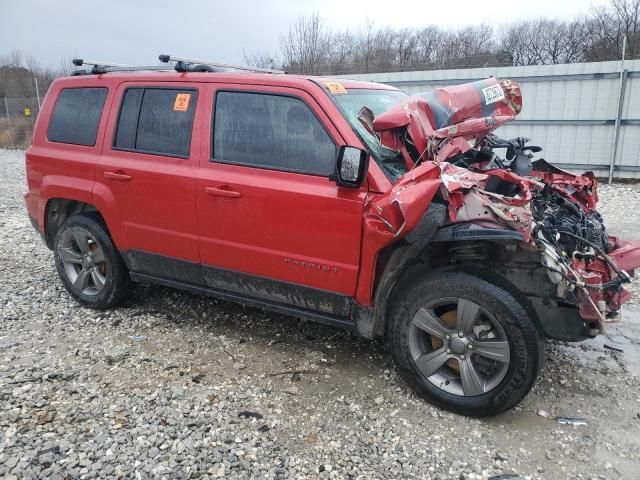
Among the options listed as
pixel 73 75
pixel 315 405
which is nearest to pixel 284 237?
pixel 315 405

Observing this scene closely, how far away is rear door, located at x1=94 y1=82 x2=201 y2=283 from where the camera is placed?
363cm

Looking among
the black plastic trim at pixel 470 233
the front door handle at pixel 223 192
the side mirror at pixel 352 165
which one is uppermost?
the side mirror at pixel 352 165

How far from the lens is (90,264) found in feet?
14.3

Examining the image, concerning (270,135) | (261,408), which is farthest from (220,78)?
(261,408)

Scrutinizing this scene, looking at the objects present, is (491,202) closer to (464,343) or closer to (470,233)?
(470,233)

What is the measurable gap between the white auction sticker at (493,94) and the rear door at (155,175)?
1976 millimetres

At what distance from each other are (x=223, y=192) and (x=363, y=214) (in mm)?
1011

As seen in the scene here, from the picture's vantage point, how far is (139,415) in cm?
296

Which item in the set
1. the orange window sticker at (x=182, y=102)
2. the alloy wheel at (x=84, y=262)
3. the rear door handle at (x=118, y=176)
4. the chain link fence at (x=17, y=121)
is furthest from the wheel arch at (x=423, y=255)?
the chain link fence at (x=17, y=121)

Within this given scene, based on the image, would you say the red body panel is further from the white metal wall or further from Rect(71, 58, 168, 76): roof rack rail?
the white metal wall

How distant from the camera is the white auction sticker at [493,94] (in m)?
3.39

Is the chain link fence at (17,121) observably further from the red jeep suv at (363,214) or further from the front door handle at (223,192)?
the front door handle at (223,192)

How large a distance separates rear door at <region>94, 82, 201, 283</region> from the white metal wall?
9528mm

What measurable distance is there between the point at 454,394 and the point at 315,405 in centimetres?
82
